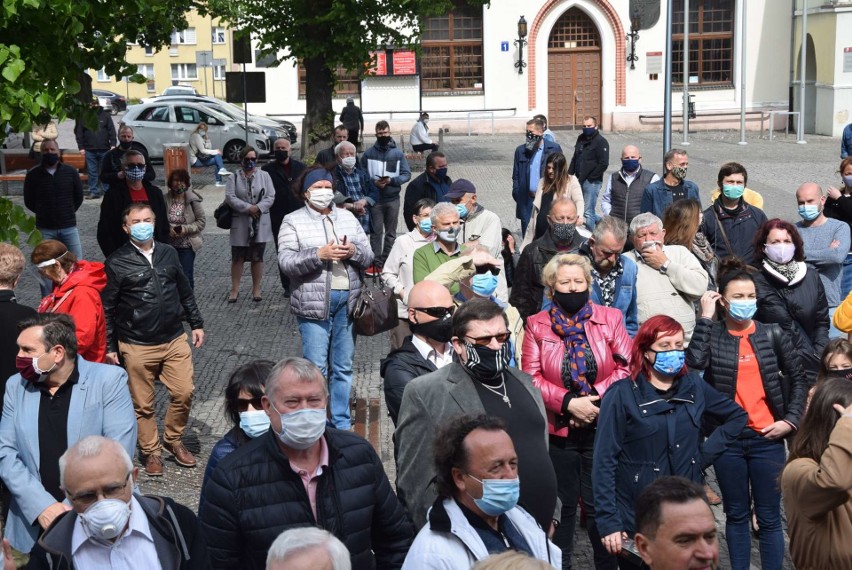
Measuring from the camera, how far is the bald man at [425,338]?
20.4ft

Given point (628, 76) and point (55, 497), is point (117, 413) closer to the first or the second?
point (55, 497)

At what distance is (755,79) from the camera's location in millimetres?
41562

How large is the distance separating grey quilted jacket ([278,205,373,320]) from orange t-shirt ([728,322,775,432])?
3160mm

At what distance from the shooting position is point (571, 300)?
676 centimetres

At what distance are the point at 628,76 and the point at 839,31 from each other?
7327 mm

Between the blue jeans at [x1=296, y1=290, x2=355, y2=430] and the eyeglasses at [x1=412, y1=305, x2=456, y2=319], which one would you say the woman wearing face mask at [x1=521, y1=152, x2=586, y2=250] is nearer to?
the blue jeans at [x1=296, y1=290, x2=355, y2=430]

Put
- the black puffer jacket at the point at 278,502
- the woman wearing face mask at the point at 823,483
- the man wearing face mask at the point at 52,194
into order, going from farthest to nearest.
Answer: the man wearing face mask at the point at 52,194
the black puffer jacket at the point at 278,502
the woman wearing face mask at the point at 823,483

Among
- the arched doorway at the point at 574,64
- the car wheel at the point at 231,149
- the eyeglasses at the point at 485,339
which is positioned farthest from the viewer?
the arched doorway at the point at 574,64

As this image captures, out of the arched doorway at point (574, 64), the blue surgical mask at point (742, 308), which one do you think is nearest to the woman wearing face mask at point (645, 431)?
the blue surgical mask at point (742, 308)

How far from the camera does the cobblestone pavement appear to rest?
30.9 ft

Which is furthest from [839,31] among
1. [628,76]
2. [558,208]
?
[558,208]

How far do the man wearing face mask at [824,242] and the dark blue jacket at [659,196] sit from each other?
201 centimetres

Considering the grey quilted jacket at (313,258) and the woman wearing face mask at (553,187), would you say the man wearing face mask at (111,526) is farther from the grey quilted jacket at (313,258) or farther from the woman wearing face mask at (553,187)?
the woman wearing face mask at (553,187)

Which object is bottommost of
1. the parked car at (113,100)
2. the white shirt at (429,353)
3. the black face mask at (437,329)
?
the white shirt at (429,353)
